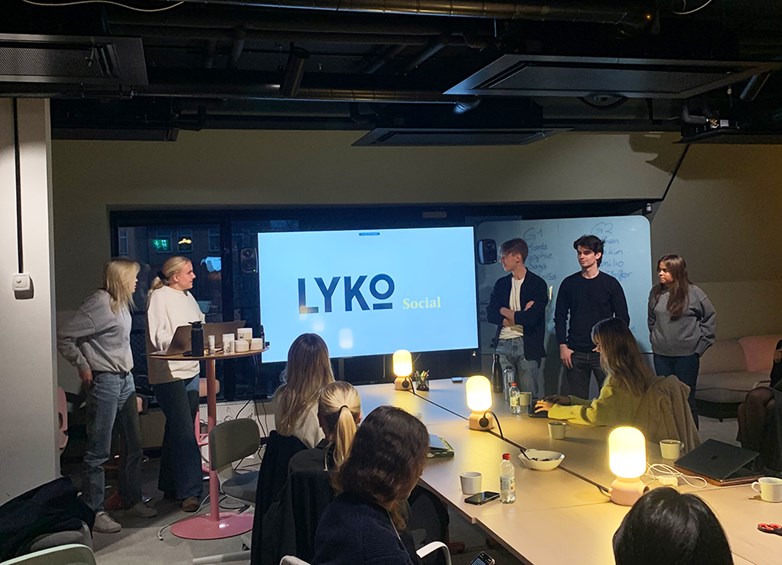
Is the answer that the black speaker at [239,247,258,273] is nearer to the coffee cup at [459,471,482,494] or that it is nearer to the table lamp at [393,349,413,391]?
the table lamp at [393,349,413,391]

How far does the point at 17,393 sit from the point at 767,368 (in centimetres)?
637

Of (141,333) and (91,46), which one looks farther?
(141,333)

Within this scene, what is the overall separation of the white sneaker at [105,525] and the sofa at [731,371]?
4.98 metres

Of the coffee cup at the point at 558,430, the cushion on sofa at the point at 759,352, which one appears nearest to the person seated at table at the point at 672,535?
the coffee cup at the point at 558,430

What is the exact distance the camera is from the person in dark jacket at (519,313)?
5.65 meters

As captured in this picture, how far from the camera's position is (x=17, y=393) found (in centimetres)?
375

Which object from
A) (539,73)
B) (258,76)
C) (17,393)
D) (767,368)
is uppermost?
(258,76)

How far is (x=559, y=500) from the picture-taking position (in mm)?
2602

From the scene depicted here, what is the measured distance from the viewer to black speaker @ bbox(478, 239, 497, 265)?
6871mm

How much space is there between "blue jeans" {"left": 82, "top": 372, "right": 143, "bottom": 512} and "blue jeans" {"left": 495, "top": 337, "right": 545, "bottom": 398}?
2.51 meters

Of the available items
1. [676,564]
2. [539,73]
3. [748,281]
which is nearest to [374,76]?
[539,73]

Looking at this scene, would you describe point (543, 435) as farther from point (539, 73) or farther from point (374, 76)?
point (374, 76)

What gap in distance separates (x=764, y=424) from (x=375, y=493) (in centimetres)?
294

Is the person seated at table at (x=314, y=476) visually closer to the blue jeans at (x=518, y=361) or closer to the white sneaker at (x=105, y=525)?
the white sneaker at (x=105, y=525)
